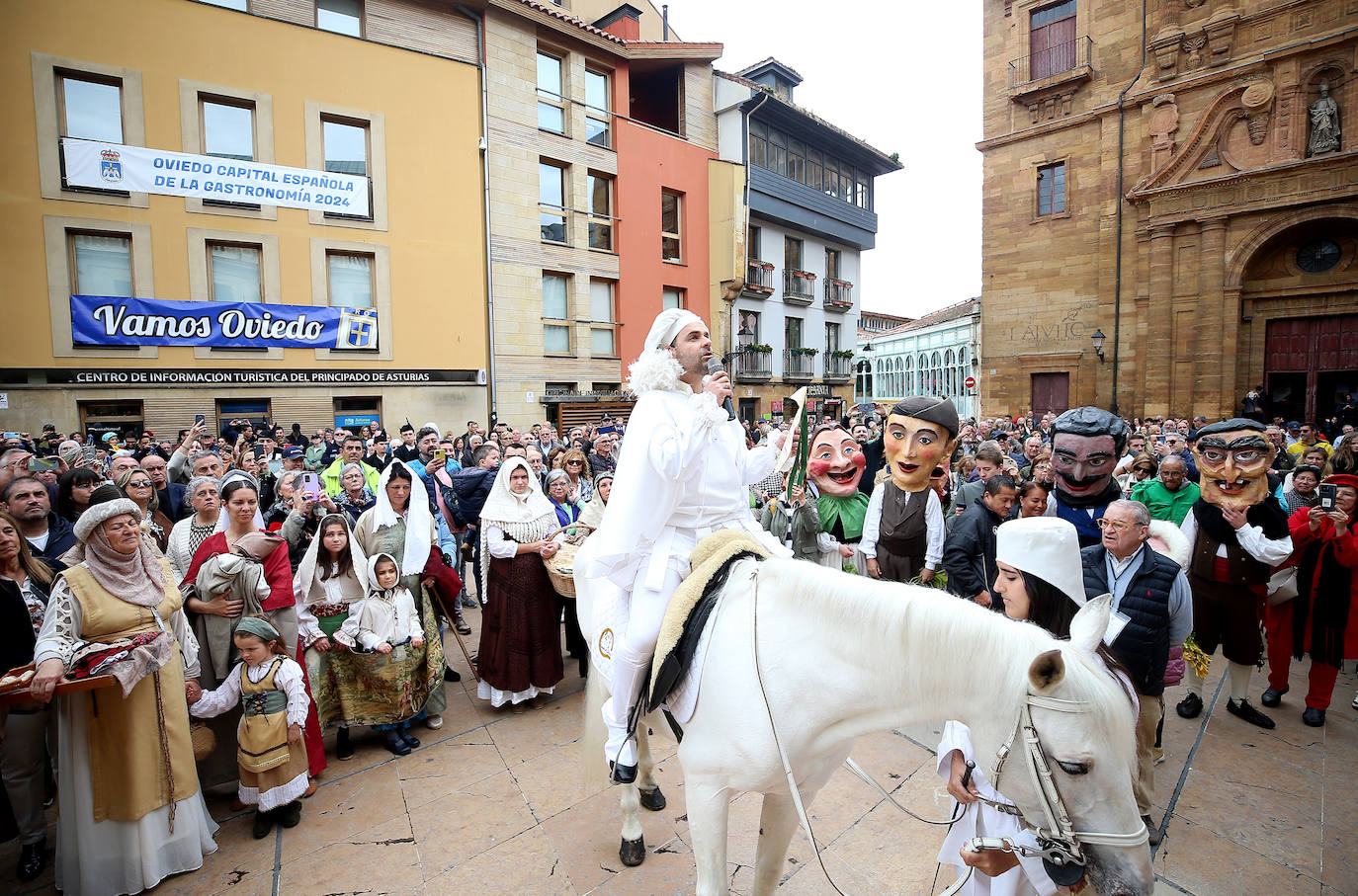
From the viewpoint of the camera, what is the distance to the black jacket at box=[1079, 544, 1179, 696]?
295 centimetres

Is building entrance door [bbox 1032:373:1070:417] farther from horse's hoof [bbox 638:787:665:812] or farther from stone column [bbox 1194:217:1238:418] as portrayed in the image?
horse's hoof [bbox 638:787:665:812]

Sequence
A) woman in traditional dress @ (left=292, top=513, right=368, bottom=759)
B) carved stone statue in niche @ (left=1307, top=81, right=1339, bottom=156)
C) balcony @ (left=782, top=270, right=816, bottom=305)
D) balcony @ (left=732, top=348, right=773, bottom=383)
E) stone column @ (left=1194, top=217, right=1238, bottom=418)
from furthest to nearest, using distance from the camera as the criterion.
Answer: balcony @ (left=782, top=270, right=816, bottom=305) < balcony @ (left=732, top=348, right=773, bottom=383) < stone column @ (left=1194, top=217, right=1238, bottom=418) < carved stone statue in niche @ (left=1307, top=81, right=1339, bottom=156) < woman in traditional dress @ (left=292, top=513, right=368, bottom=759)

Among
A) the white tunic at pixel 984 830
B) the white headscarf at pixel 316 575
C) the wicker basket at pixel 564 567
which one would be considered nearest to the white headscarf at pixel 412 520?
the white headscarf at pixel 316 575

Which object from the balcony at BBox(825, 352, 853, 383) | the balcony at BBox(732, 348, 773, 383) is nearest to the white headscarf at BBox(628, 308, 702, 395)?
the balcony at BBox(732, 348, 773, 383)

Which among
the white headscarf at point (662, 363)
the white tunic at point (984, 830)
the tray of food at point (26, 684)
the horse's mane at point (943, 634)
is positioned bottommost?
the white tunic at point (984, 830)

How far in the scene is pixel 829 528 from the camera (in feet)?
17.9

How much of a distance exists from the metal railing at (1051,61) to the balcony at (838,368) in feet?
36.0

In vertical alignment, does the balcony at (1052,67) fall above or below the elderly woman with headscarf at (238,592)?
above

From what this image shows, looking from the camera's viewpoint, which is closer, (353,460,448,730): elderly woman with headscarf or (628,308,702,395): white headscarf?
(628,308,702,395): white headscarf

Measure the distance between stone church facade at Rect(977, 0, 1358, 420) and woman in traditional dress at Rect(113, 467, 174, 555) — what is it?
21518 mm

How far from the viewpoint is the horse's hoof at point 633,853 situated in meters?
3.01

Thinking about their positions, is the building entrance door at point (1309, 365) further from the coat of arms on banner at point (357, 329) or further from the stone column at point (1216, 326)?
the coat of arms on banner at point (357, 329)

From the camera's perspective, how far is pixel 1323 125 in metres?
15.0

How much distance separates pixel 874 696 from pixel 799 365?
23359 mm
